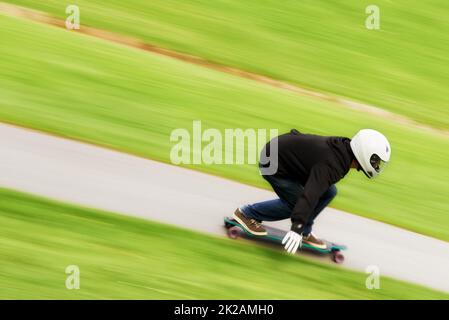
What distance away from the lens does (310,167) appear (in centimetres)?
707

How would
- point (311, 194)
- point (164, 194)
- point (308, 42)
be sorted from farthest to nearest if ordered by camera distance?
point (308, 42) → point (164, 194) → point (311, 194)

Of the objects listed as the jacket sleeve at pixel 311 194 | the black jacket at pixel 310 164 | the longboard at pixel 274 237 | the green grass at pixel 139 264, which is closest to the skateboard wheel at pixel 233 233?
the longboard at pixel 274 237

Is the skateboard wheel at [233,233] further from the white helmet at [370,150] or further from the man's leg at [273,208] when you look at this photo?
the white helmet at [370,150]

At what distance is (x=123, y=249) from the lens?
6977mm

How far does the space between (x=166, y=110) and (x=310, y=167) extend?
4.01m

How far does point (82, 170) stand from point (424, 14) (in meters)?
11.5

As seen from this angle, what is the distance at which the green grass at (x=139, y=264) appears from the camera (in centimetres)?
639

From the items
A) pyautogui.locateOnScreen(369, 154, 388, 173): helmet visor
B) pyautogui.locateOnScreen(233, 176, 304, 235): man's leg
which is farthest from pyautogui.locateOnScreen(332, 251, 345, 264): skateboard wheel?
pyautogui.locateOnScreen(369, 154, 388, 173): helmet visor

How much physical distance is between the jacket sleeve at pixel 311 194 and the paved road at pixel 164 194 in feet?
4.36

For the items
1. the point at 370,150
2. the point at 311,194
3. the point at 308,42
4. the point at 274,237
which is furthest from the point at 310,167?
the point at 308,42

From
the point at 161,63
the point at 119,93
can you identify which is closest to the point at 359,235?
the point at 119,93

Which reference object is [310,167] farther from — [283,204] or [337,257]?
[337,257]

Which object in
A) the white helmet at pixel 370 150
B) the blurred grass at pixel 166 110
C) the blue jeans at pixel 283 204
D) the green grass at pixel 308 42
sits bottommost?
the blue jeans at pixel 283 204
